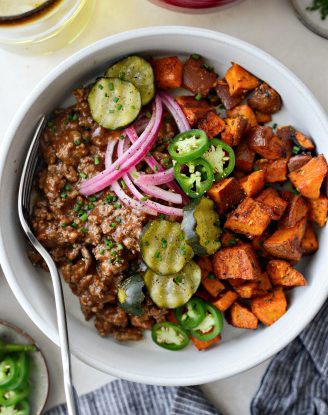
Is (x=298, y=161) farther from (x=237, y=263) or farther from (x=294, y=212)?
(x=237, y=263)

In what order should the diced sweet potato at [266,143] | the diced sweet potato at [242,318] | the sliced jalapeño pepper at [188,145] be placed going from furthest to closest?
the diced sweet potato at [242,318]
the diced sweet potato at [266,143]
the sliced jalapeño pepper at [188,145]

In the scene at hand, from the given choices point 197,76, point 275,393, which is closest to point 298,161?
point 197,76

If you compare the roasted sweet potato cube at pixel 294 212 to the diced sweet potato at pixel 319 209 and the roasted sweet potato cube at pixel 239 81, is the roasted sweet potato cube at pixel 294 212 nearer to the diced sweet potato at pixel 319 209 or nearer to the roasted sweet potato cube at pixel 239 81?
the diced sweet potato at pixel 319 209

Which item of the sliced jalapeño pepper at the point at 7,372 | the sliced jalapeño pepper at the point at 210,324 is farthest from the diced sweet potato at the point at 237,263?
the sliced jalapeño pepper at the point at 7,372

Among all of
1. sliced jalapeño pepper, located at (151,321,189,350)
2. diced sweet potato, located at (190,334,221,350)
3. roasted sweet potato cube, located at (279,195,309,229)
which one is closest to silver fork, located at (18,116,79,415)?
sliced jalapeño pepper, located at (151,321,189,350)

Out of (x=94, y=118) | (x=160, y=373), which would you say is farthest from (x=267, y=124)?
(x=160, y=373)

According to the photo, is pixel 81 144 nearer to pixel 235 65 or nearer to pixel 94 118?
pixel 94 118
